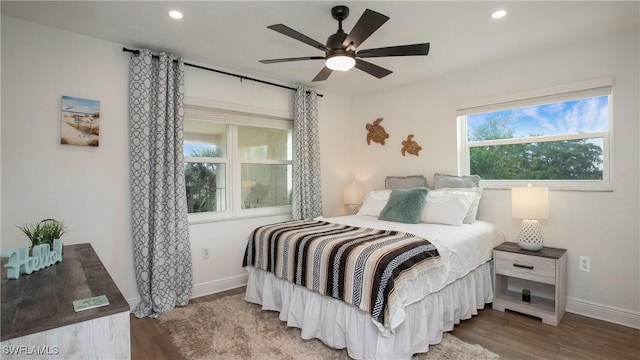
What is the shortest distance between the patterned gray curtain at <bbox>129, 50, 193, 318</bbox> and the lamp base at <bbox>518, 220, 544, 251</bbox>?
316 centimetres

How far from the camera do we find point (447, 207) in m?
3.11

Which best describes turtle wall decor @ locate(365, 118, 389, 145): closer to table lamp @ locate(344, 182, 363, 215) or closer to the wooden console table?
table lamp @ locate(344, 182, 363, 215)

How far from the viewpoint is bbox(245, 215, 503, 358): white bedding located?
6.56 ft

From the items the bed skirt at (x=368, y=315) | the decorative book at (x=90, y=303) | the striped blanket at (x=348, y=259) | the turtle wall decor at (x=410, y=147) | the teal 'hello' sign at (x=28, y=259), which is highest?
the turtle wall decor at (x=410, y=147)

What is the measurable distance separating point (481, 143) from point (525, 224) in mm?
1066

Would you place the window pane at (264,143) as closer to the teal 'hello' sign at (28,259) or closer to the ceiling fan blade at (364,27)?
the ceiling fan blade at (364,27)

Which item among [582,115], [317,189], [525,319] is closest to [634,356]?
[525,319]

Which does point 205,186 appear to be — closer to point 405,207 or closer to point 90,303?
point 405,207

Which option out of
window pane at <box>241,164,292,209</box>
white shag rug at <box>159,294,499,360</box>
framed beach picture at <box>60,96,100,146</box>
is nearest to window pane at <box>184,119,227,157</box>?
window pane at <box>241,164,292,209</box>

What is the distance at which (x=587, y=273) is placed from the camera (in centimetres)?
284

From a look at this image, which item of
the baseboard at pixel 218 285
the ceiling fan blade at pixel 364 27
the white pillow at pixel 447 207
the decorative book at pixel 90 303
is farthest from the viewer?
the baseboard at pixel 218 285

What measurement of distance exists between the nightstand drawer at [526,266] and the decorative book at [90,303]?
299cm

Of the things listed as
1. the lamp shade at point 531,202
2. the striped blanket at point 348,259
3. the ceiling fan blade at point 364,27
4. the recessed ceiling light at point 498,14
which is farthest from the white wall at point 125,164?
the ceiling fan blade at point 364,27

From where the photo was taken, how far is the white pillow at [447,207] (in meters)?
3.05
